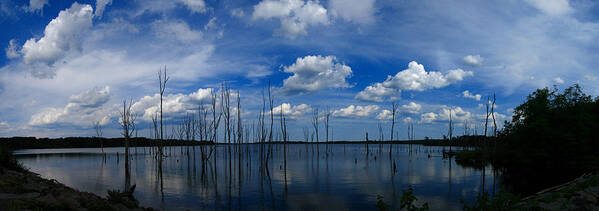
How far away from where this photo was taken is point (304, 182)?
2480cm

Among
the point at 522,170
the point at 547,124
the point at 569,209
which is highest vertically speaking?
the point at 547,124

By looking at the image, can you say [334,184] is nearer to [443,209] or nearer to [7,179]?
[443,209]

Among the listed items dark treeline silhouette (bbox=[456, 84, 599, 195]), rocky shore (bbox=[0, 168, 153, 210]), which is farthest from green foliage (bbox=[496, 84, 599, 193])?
rocky shore (bbox=[0, 168, 153, 210])

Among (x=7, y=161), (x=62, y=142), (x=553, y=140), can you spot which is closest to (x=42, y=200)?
(x=7, y=161)

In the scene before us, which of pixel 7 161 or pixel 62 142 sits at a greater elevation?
pixel 7 161

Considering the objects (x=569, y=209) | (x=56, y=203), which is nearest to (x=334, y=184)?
(x=569, y=209)

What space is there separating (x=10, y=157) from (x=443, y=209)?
2373cm

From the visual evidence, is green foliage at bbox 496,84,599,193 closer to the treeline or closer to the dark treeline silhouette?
the dark treeline silhouette

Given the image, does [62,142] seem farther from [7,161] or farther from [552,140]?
[552,140]

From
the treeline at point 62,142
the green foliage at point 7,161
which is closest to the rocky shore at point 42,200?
the green foliage at point 7,161

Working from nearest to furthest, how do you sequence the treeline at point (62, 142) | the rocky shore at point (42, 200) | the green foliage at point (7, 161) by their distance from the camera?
1. the rocky shore at point (42, 200)
2. the green foliage at point (7, 161)
3. the treeline at point (62, 142)

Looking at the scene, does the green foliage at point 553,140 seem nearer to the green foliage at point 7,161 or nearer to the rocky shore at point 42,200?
the rocky shore at point 42,200

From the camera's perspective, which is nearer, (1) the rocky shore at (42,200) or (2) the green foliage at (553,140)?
(1) the rocky shore at (42,200)

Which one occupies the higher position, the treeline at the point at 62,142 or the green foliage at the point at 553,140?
the green foliage at the point at 553,140
